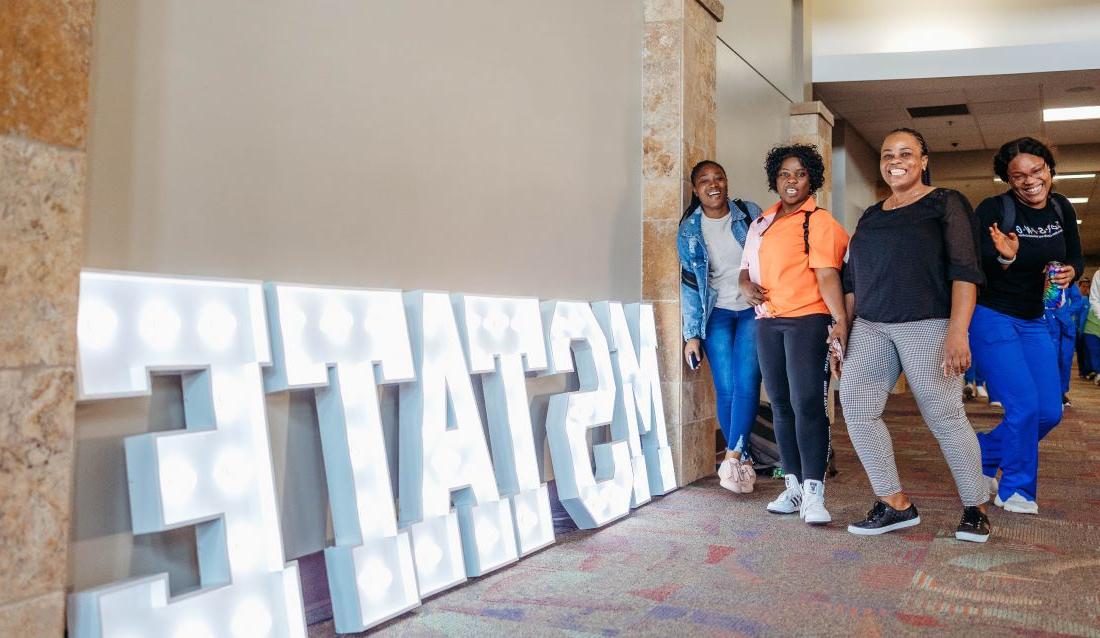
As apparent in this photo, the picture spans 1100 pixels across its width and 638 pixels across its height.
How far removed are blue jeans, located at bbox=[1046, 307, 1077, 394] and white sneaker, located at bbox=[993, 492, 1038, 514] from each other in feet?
1.70

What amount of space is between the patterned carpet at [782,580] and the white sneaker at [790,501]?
0.21 feet

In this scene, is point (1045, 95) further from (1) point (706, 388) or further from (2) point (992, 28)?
(1) point (706, 388)

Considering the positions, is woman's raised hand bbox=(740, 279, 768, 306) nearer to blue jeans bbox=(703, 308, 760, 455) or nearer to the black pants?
the black pants

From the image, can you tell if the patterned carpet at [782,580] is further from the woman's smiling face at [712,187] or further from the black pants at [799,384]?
the woman's smiling face at [712,187]

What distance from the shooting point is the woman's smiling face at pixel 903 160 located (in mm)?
3254

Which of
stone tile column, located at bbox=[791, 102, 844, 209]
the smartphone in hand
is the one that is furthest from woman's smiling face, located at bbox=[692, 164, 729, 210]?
stone tile column, located at bbox=[791, 102, 844, 209]

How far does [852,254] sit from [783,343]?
434mm

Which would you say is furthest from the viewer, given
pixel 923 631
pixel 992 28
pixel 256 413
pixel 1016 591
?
pixel 992 28

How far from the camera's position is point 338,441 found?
7.89 feet

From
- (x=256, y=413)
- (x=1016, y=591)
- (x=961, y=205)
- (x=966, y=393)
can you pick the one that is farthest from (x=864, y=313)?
(x=966, y=393)

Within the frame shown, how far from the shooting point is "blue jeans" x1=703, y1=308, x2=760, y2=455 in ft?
13.5

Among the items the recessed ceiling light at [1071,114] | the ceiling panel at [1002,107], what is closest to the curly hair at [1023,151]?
the ceiling panel at [1002,107]

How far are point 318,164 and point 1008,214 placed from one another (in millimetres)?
2557

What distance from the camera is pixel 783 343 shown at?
3.61 meters
